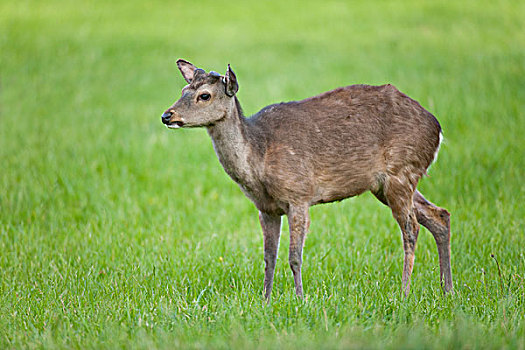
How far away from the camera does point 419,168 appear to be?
604cm

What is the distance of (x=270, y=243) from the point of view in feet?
19.7

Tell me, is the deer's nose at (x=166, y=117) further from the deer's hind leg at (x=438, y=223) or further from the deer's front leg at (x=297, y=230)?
the deer's hind leg at (x=438, y=223)

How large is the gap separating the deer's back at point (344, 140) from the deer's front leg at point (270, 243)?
47 cm

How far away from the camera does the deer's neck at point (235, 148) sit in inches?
217

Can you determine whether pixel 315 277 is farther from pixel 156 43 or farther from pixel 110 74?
pixel 156 43

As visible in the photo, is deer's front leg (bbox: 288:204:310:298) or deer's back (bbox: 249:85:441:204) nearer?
deer's front leg (bbox: 288:204:310:298)

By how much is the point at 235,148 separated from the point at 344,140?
101 centimetres

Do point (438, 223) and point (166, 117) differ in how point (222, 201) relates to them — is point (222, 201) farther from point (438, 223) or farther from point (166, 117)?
point (166, 117)

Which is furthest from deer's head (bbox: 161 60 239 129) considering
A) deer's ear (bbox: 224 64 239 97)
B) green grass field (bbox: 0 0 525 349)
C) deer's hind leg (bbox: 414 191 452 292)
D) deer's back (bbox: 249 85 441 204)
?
deer's hind leg (bbox: 414 191 452 292)

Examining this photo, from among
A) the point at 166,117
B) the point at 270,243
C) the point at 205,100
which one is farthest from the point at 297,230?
the point at 166,117

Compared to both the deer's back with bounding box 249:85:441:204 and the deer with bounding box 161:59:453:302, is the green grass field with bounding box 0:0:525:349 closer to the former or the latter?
the deer with bounding box 161:59:453:302

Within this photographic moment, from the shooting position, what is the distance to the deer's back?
18.7ft

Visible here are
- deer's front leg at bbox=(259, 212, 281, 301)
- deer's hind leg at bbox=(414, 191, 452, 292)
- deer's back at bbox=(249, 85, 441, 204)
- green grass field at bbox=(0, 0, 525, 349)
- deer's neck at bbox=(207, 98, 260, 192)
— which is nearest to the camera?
green grass field at bbox=(0, 0, 525, 349)

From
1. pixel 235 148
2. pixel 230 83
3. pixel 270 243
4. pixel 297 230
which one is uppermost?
pixel 230 83
